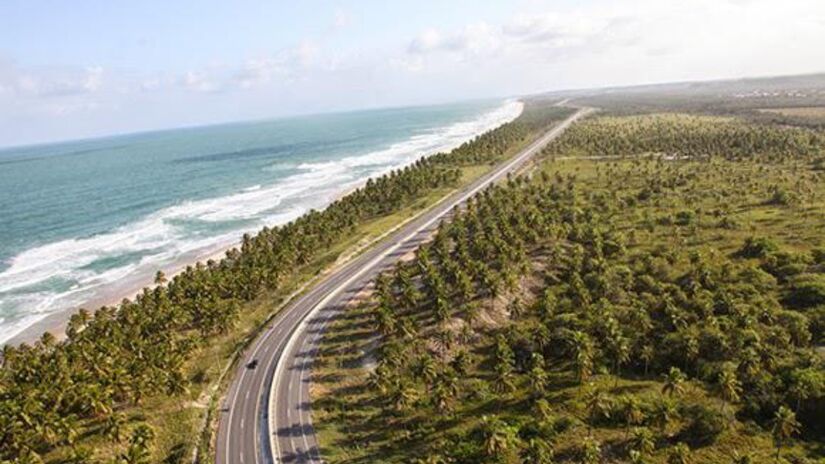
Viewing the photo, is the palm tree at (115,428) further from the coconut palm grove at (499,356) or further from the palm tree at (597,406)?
the palm tree at (597,406)

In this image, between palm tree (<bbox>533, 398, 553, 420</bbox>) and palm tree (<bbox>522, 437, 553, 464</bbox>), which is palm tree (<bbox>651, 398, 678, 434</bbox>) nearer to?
palm tree (<bbox>533, 398, 553, 420</bbox>)

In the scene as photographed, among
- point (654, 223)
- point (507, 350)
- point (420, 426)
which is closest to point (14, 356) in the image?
point (420, 426)

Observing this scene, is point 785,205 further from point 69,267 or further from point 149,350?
point 69,267

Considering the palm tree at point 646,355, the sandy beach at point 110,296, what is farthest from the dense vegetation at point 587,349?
the sandy beach at point 110,296

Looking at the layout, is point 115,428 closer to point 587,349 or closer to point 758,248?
point 587,349

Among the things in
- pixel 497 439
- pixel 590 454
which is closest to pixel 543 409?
pixel 497 439
